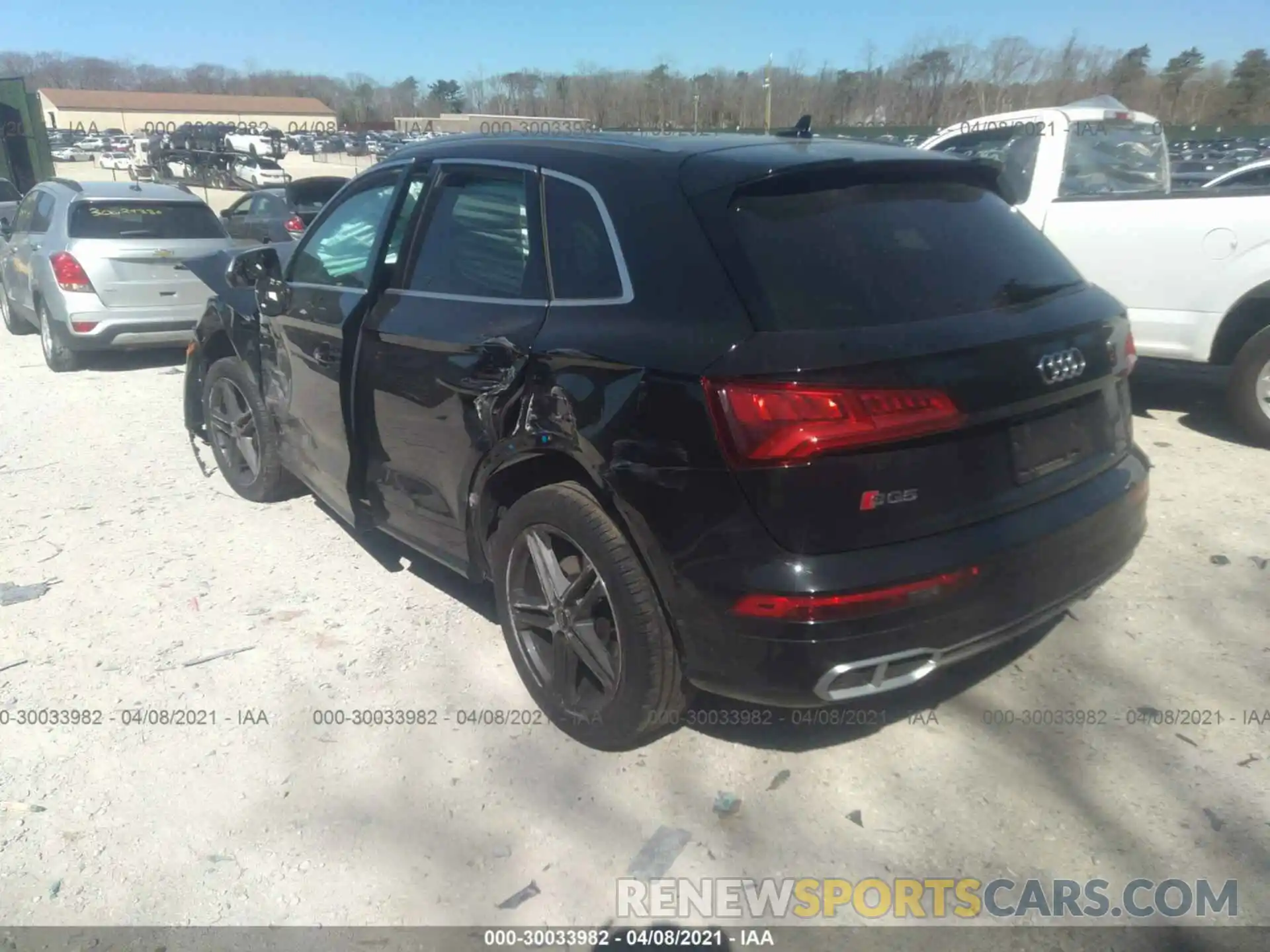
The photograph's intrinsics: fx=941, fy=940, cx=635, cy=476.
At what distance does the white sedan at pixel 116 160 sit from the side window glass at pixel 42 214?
121ft

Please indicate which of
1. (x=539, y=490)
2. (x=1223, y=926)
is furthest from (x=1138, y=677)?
(x=539, y=490)

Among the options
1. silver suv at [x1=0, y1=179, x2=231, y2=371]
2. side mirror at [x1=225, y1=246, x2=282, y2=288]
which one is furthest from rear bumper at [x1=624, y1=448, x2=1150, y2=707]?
silver suv at [x1=0, y1=179, x2=231, y2=371]

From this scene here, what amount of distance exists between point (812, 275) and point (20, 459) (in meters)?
5.91

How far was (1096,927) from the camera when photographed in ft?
7.86

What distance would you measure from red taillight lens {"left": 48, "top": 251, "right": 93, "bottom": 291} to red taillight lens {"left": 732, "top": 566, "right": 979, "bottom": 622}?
8156 millimetres

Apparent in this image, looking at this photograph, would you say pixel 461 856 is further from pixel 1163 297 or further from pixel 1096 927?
pixel 1163 297

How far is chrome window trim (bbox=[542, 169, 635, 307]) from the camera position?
2705 mm

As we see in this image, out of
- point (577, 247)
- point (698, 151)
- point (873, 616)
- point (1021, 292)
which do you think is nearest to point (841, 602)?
point (873, 616)

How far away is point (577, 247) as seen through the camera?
2.92 meters

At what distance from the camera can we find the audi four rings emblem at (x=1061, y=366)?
2.63 metres

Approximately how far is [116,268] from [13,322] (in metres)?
3.45

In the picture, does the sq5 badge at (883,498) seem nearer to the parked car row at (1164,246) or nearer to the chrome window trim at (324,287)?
the chrome window trim at (324,287)

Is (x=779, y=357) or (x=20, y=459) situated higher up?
(x=779, y=357)

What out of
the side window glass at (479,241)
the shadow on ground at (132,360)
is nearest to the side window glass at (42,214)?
the shadow on ground at (132,360)
